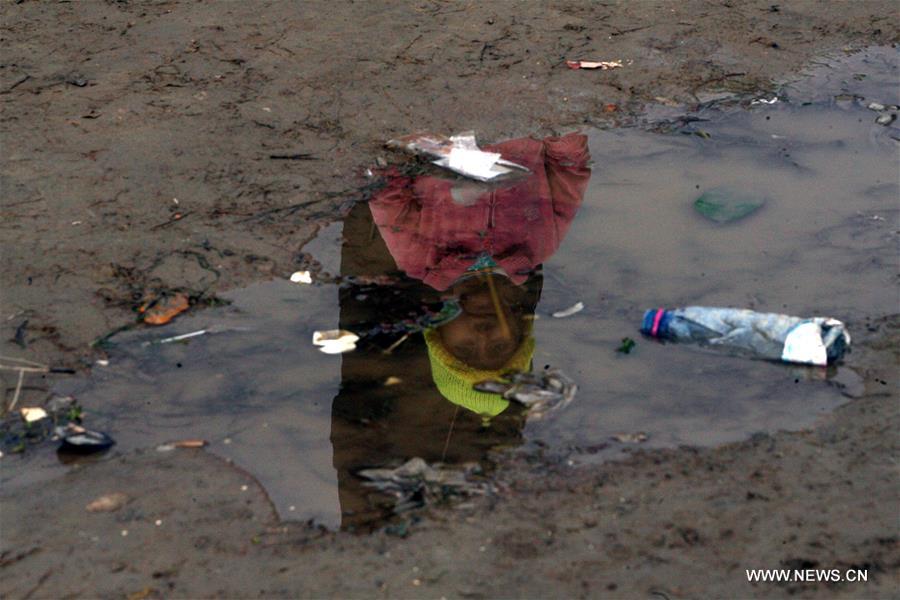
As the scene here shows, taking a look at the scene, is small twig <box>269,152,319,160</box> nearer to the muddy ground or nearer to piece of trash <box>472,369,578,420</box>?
the muddy ground

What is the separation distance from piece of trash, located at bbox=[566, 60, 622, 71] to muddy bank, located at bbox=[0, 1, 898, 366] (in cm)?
6

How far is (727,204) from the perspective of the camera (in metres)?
5.02

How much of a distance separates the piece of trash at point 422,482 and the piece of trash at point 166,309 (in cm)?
114

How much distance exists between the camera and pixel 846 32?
6.56 meters

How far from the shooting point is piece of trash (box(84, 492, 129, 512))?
3256 mm

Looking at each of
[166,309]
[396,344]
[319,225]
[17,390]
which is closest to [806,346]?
[396,344]

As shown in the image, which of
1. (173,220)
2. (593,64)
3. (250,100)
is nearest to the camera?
(173,220)

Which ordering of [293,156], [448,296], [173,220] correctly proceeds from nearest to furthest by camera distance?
[448,296] < [173,220] < [293,156]

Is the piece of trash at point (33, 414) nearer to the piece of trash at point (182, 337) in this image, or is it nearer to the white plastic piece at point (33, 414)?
the white plastic piece at point (33, 414)

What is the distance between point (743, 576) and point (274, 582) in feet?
4.43

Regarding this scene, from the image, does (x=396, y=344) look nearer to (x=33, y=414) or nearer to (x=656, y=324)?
(x=656, y=324)

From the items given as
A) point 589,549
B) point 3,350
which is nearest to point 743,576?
point 589,549

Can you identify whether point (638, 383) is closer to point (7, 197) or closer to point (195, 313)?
point (195, 313)

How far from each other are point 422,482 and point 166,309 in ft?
4.59
